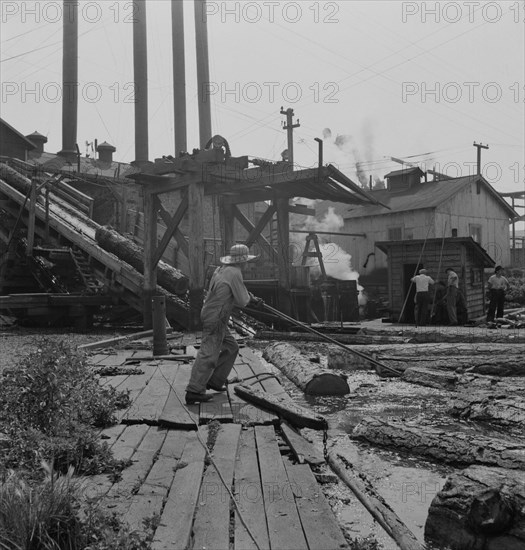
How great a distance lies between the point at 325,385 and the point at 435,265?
13353 mm

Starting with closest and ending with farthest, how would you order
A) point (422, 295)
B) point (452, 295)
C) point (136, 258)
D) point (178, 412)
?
point (178, 412) < point (136, 258) < point (422, 295) < point (452, 295)

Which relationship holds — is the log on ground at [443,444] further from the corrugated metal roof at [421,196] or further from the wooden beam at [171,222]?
the corrugated metal roof at [421,196]

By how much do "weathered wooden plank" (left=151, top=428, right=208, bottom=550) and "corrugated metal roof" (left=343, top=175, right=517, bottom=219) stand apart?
3031 centimetres

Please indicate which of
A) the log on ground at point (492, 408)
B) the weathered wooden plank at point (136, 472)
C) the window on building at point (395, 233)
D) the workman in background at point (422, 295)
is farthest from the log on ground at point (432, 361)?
the window on building at point (395, 233)

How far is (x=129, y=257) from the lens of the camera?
18.1 m

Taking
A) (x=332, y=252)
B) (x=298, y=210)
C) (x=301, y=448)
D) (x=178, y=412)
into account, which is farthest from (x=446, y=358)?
(x=332, y=252)

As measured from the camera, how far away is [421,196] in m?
35.6

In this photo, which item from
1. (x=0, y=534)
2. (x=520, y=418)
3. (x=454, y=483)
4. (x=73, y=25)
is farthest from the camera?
(x=73, y=25)

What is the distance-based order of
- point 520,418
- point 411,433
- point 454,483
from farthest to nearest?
point 520,418, point 411,433, point 454,483

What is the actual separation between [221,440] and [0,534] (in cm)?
244

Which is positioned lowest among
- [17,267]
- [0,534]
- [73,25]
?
[0,534]

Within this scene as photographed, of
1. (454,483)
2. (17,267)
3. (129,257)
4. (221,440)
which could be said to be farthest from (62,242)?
(454,483)

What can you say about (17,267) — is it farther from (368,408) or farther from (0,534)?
(0,534)

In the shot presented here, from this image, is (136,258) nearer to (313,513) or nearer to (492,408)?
(492,408)
